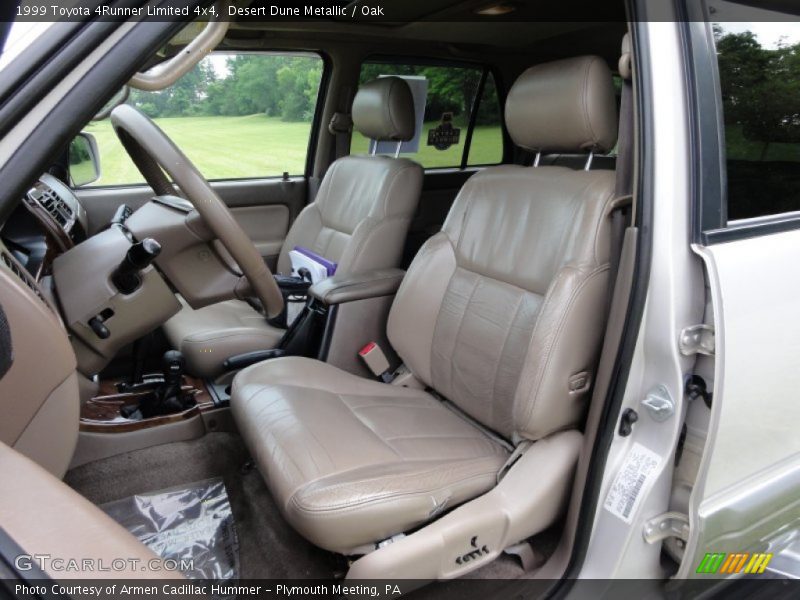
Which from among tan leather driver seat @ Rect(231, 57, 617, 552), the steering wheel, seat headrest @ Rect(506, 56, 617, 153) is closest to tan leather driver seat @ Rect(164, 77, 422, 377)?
tan leather driver seat @ Rect(231, 57, 617, 552)

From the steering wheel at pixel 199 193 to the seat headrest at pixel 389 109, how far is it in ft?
3.98

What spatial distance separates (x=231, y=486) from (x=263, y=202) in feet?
6.11

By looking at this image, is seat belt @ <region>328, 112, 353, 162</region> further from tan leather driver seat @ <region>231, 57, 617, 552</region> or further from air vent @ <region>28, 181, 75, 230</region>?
tan leather driver seat @ <region>231, 57, 617, 552</region>

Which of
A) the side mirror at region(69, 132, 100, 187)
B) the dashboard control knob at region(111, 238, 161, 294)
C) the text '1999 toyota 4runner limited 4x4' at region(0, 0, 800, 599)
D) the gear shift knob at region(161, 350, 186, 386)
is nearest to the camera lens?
the text '1999 toyota 4runner limited 4x4' at region(0, 0, 800, 599)

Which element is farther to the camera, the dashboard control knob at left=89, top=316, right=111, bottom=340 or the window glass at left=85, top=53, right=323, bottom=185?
the window glass at left=85, top=53, right=323, bottom=185

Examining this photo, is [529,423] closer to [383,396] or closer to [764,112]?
[383,396]

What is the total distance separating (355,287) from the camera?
7.13 ft

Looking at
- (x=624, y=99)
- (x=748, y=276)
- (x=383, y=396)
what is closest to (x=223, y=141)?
(x=383, y=396)

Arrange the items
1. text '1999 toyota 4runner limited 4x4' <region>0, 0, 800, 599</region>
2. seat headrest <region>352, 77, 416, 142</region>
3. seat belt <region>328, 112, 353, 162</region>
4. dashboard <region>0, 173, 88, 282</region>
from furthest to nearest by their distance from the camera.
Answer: seat belt <region>328, 112, 353, 162</region> → seat headrest <region>352, 77, 416, 142</region> → dashboard <region>0, 173, 88, 282</region> → text '1999 toyota 4runner limited 4x4' <region>0, 0, 800, 599</region>

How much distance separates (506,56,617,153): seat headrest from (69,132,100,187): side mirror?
7.23 ft

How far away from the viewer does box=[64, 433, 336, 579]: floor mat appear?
160cm

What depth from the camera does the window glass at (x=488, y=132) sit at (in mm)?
3891

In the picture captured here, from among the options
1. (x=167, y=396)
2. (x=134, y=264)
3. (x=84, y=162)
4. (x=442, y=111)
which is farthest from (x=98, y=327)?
(x=442, y=111)

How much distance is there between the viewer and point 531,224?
1638mm
